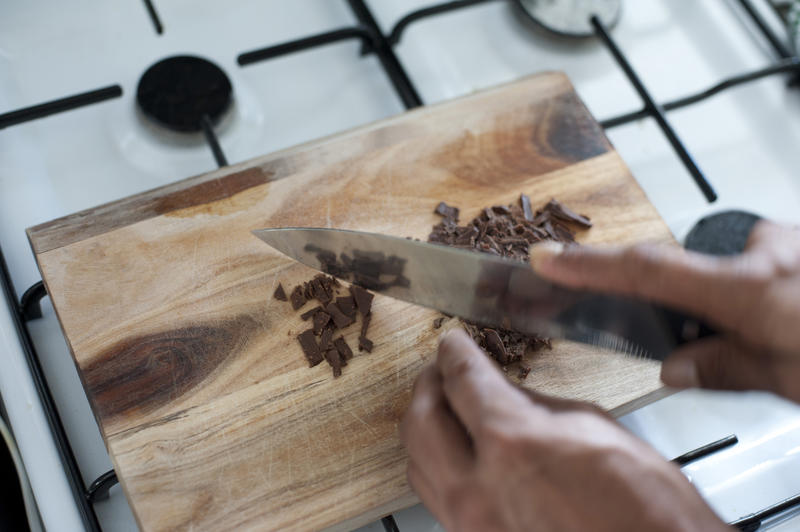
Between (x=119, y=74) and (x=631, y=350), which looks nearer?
(x=631, y=350)

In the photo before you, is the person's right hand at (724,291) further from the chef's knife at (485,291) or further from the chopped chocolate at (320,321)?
the chopped chocolate at (320,321)

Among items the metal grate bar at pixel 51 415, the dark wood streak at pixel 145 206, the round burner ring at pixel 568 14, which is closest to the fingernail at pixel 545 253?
the dark wood streak at pixel 145 206

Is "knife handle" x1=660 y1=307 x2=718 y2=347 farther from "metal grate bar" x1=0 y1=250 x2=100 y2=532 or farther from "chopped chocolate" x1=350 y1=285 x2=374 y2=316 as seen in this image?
"metal grate bar" x1=0 y1=250 x2=100 y2=532

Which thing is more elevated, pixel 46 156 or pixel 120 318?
pixel 46 156

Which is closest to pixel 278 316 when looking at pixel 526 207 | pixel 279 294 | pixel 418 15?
pixel 279 294

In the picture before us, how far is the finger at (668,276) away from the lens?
1049 mm

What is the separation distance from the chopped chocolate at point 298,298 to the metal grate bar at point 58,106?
28.3 inches

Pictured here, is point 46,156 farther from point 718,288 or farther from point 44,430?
point 718,288

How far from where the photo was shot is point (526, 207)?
1.58m

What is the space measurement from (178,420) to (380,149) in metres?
0.77

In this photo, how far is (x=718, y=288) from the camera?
3.45ft

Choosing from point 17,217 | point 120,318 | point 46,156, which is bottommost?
point 120,318

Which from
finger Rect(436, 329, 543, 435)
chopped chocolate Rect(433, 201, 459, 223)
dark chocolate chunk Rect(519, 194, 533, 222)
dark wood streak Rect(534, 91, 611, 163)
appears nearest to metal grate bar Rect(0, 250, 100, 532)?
finger Rect(436, 329, 543, 435)

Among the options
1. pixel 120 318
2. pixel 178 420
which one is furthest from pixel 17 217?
pixel 178 420
